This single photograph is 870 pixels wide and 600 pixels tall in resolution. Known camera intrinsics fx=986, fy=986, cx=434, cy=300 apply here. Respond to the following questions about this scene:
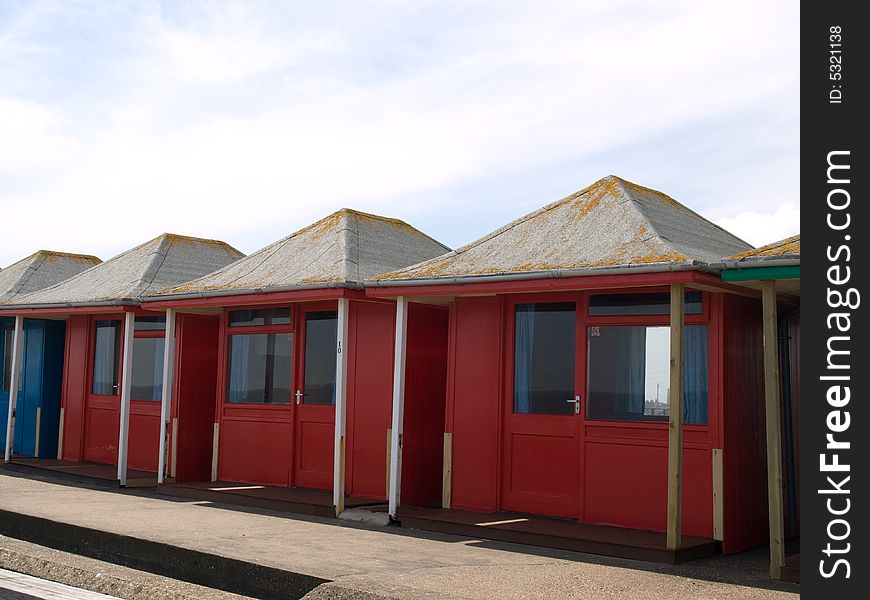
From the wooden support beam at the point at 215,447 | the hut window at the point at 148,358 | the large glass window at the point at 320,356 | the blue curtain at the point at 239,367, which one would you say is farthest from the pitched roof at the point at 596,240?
the hut window at the point at 148,358

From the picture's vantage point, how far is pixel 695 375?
341 inches

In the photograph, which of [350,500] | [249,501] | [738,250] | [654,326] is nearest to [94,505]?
[249,501]

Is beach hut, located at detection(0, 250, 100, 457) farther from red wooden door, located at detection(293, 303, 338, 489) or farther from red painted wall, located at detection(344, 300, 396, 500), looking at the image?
red painted wall, located at detection(344, 300, 396, 500)

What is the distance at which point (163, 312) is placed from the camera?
13758mm

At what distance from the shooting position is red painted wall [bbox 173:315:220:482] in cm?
1336

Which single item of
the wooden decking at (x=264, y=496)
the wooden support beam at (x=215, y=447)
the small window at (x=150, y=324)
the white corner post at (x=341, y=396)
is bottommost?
the wooden decking at (x=264, y=496)

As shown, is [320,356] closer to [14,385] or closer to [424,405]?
[424,405]

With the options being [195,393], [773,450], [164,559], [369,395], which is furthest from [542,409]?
[195,393]

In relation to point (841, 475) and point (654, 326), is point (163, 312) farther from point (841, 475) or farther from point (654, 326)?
point (841, 475)

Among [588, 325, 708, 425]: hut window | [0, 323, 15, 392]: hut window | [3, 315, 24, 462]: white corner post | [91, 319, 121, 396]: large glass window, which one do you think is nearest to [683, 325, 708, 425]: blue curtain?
[588, 325, 708, 425]: hut window

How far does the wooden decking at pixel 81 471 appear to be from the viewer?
522 inches

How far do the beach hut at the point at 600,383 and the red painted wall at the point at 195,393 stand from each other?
413 centimetres

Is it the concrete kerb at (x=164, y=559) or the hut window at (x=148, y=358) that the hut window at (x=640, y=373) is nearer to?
the concrete kerb at (x=164, y=559)

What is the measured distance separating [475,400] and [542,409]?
0.79 m
